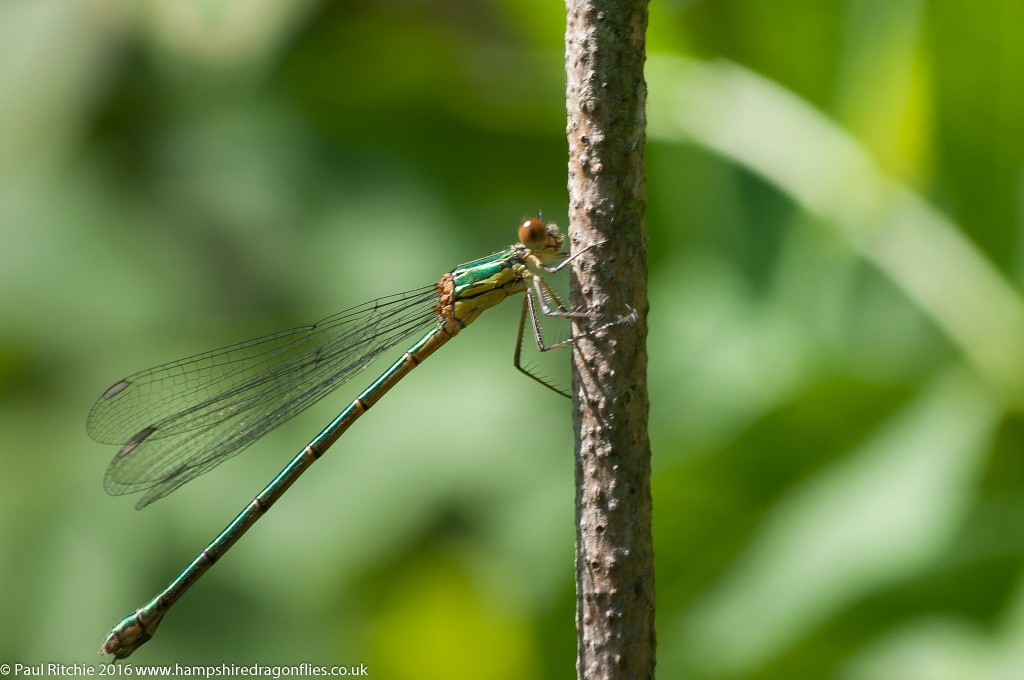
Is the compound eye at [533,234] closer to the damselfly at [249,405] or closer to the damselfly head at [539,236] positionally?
the damselfly head at [539,236]

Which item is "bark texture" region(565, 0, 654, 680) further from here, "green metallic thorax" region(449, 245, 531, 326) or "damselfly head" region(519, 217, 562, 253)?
"green metallic thorax" region(449, 245, 531, 326)

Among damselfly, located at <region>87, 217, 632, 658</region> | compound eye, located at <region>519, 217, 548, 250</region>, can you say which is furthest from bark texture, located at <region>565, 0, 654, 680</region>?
damselfly, located at <region>87, 217, 632, 658</region>

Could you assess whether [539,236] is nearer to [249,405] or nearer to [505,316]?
[249,405]

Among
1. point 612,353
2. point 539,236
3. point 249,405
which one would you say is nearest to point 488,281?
point 539,236

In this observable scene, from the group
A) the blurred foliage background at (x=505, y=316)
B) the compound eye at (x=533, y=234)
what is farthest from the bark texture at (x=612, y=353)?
the blurred foliage background at (x=505, y=316)

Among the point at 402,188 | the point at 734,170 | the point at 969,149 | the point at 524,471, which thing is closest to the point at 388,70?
the point at 402,188
